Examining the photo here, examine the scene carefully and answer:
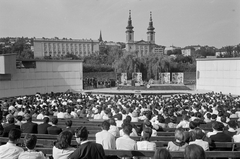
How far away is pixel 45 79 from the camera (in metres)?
26.5

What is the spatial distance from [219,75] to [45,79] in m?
19.6

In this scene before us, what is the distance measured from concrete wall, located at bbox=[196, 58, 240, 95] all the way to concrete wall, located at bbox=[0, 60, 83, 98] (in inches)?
588

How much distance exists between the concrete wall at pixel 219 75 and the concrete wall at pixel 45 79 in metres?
14.9

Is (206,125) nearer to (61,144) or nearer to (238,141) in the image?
(238,141)

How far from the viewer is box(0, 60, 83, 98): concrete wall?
23328mm

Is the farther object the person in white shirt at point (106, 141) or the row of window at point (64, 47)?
the row of window at point (64, 47)

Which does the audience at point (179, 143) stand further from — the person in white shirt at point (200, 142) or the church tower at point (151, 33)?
the church tower at point (151, 33)

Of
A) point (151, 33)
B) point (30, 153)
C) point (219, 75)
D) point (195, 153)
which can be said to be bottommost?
point (30, 153)

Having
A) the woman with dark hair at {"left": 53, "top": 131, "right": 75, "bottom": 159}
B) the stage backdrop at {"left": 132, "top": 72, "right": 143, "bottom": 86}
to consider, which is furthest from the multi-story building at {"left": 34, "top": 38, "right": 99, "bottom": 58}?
the woman with dark hair at {"left": 53, "top": 131, "right": 75, "bottom": 159}

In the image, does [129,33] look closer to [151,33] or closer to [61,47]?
[151,33]

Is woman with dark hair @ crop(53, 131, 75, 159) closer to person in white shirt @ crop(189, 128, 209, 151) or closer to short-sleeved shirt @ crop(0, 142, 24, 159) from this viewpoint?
short-sleeved shirt @ crop(0, 142, 24, 159)

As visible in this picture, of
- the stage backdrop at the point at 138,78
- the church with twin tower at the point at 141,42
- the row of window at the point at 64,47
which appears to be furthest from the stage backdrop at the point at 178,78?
the row of window at the point at 64,47

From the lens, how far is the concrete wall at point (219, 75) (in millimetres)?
25234

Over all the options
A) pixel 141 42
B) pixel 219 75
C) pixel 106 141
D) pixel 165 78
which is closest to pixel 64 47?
pixel 141 42
